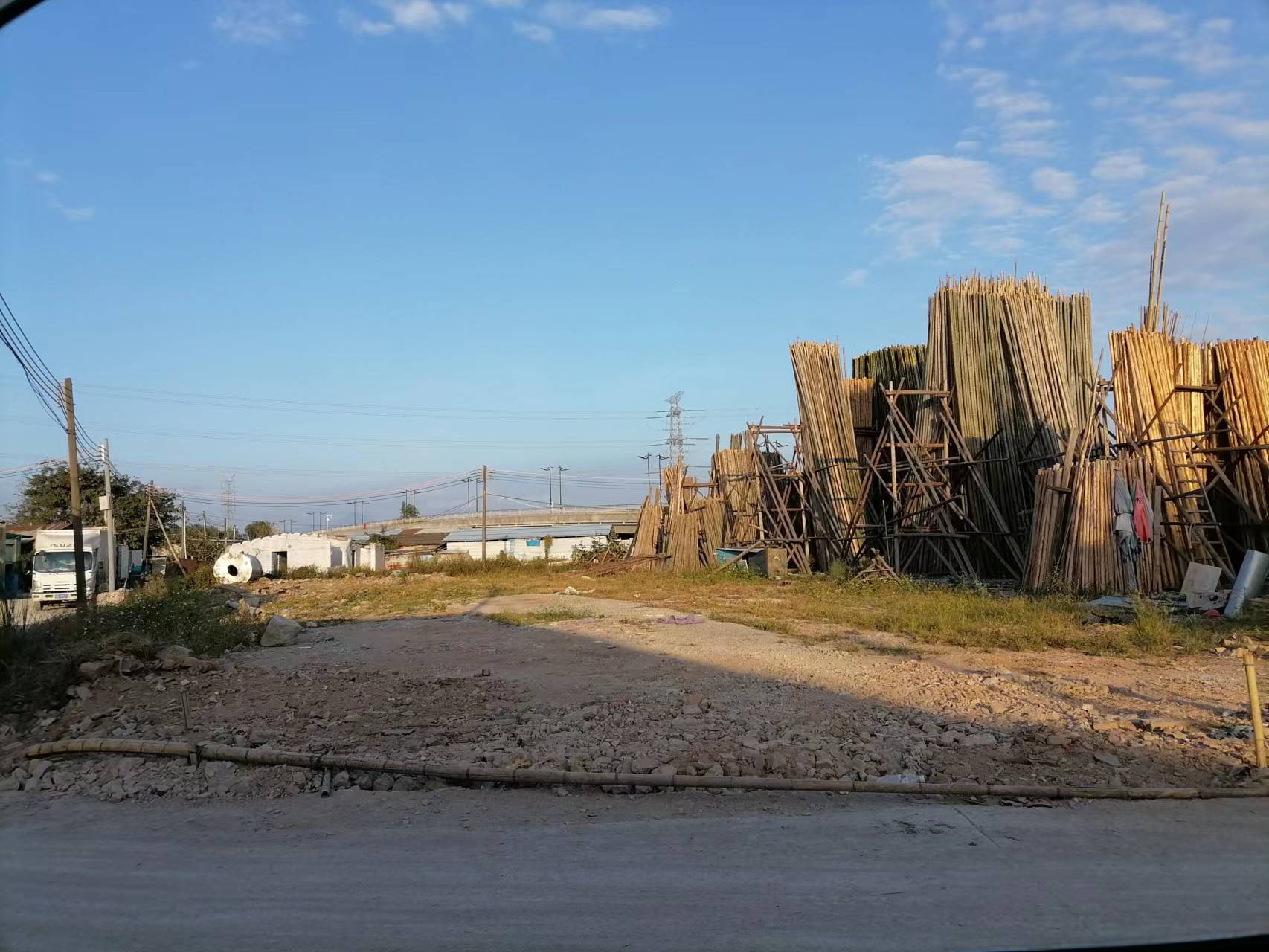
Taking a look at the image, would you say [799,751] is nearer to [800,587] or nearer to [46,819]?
[46,819]

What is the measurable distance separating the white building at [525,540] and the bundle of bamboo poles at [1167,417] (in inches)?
1556

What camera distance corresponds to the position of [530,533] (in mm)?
67500

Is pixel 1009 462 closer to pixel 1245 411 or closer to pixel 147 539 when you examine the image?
pixel 1245 411

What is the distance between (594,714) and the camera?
7281 millimetres

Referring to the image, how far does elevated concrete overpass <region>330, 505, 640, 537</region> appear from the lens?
7912 centimetres

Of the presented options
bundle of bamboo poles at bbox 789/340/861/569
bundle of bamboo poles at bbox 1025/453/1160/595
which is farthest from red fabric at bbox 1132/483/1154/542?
bundle of bamboo poles at bbox 789/340/861/569

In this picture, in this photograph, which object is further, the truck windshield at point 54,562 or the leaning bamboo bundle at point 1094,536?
the truck windshield at point 54,562

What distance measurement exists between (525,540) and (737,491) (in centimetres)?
3533

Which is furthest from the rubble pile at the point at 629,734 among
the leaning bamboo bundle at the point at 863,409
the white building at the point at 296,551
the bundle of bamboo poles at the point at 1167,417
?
the white building at the point at 296,551

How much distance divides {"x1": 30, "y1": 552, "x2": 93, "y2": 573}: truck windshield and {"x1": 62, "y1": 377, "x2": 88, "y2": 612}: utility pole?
484 centimetres

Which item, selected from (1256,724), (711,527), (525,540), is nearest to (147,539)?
(525,540)

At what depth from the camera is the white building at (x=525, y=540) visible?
5500 centimetres

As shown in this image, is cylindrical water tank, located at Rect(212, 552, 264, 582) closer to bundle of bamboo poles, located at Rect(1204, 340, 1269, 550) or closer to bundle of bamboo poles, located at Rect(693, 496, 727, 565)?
bundle of bamboo poles, located at Rect(693, 496, 727, 565)

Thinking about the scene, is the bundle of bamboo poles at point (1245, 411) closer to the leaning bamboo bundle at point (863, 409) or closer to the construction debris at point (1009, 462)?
the construction debris at point (1009, 462)
